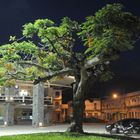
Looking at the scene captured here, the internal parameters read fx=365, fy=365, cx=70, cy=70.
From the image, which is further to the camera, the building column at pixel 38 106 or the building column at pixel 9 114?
the building column at pixel 9 114

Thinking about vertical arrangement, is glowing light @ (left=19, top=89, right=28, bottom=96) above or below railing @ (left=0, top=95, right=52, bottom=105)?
above

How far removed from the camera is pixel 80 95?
71.3 ft

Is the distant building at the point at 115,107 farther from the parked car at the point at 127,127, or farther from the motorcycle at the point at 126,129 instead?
the motorcycle at the point at 126,129

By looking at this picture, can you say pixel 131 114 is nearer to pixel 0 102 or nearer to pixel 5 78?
pixel 0 102

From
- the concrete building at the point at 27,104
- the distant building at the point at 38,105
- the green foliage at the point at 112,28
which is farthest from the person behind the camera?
the distant building at the point at 38,105

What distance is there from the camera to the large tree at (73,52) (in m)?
18.3

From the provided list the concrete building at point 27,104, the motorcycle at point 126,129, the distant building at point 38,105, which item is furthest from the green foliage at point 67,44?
the concrete building at point 27,104

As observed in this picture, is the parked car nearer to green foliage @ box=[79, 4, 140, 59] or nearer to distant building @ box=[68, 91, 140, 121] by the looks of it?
green foliage @ box=[79, 4, 140, 59]

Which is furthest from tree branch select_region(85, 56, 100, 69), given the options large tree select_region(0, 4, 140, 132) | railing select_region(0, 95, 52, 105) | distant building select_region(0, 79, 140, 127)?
railing select_region(0, 95, 52, 105)

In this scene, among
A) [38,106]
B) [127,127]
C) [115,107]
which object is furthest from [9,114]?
[115,107]

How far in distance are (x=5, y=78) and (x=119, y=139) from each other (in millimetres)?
7848

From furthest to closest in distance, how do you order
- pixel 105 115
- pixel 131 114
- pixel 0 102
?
pixel 105 115 → pixel 131 114 → pixel 0 102

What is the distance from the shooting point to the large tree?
60.0 feet

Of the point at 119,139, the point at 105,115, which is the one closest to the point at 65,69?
the point at 119,139
